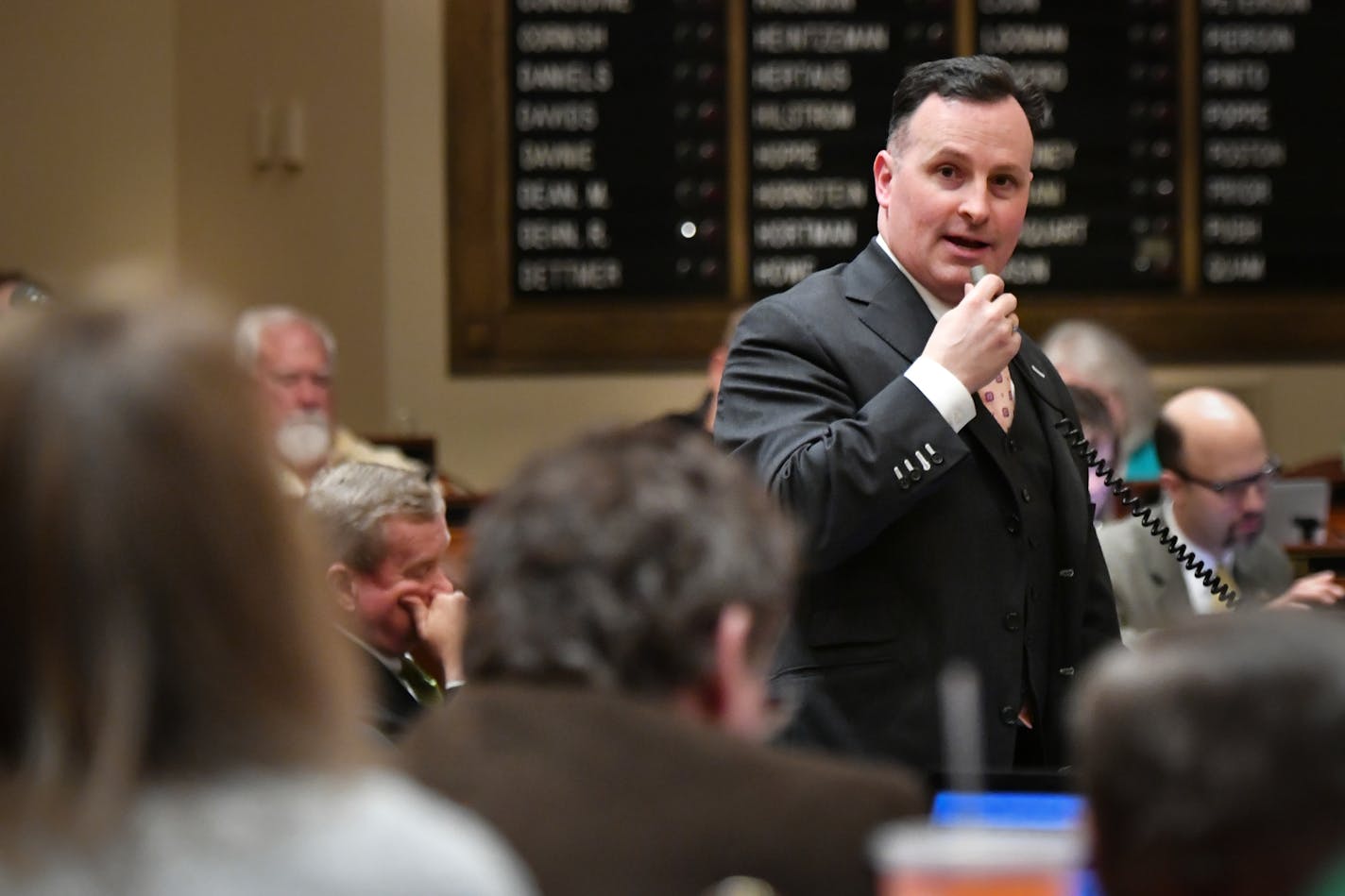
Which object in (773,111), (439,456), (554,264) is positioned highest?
(773,111)

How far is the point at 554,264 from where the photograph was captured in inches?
271

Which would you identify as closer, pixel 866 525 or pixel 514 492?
pixel 514 492

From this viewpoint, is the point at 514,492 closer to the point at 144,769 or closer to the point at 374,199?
the point at 144,769

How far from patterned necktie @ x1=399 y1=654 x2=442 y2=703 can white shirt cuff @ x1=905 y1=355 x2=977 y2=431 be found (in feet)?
2.95

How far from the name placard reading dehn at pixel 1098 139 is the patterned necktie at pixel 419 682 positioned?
13.5 ft

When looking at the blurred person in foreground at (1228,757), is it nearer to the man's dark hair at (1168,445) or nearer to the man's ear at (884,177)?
the man's ear at (884,177)

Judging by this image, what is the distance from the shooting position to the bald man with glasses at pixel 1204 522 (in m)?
4.29

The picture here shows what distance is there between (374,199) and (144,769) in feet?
18.9

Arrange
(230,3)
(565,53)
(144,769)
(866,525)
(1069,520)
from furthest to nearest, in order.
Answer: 1. (565,53)
2. (230,3)
3. (1069,520)
4. (866,525)
5. (144,769)

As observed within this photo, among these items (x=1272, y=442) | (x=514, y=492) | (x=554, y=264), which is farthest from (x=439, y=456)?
(x=514, y=492)

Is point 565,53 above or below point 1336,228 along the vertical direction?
above

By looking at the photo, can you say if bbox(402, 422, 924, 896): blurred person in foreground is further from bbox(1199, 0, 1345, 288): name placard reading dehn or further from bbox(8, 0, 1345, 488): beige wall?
bbox(1199, 0, 1345, 288): name placard reading dehn

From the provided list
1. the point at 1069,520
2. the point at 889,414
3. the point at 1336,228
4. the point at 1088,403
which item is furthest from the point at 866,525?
the point at 1336,228

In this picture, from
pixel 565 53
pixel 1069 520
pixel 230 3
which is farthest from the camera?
pixel 565 53
